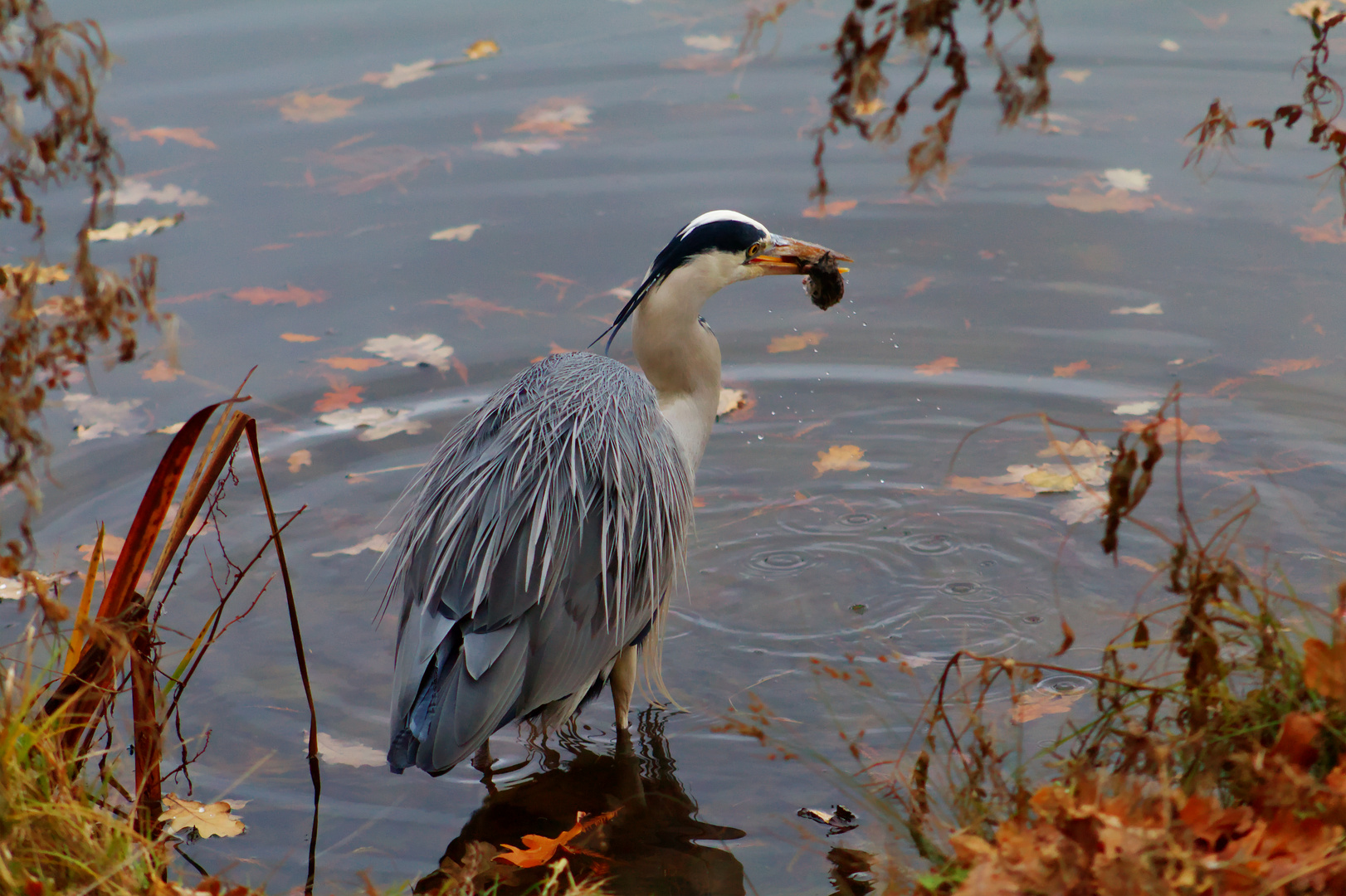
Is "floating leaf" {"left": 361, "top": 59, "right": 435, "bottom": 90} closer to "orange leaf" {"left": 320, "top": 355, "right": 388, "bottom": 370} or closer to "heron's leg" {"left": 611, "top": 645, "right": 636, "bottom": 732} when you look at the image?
"orange leaf" {"left": 320, "top": 355, "right": 388, "bottom": 370}

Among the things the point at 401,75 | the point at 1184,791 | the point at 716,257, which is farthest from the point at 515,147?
the point at 1184,791

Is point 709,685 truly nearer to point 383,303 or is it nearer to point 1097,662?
point 1097,662

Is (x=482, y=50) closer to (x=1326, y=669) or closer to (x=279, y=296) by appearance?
(x=279, y=296)

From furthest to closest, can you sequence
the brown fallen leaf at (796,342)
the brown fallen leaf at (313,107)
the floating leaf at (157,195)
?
the brown fallen leaf at (313,107), the floating leaf at (157,195), the brown fallen leaf at (796,342)

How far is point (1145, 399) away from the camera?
5.46m

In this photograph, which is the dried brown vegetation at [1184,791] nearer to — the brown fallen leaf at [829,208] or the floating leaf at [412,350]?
the floating leaf at [412,350]

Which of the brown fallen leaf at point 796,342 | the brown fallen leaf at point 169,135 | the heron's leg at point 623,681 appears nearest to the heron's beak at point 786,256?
the heron's leg at point 623,681

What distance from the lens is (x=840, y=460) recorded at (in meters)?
5.36

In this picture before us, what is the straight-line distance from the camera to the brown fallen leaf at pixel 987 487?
5039mm

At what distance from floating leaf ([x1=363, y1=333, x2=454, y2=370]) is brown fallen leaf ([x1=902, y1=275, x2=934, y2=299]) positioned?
7.86 feet

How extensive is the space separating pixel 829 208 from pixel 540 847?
15.5 ft

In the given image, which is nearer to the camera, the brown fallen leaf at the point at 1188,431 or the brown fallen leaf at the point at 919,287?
the brown fallen leaf at the point at 1188,431

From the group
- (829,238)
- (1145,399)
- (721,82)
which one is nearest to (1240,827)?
(1145,399)

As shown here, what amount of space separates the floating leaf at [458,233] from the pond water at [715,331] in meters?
0.08
